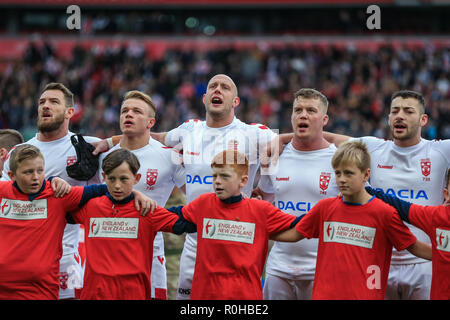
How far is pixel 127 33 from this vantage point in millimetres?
26312

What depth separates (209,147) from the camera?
555 cm

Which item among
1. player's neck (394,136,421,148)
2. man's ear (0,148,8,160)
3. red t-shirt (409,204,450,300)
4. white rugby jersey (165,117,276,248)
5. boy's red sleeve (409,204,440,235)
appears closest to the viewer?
red t-shirt (409,204,450,300)

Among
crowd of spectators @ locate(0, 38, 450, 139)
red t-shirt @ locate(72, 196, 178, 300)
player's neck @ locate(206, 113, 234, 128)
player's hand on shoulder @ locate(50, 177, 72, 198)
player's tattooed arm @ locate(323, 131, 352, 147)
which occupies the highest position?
crowd of spectators @ locate(0, 38, 450, 139)

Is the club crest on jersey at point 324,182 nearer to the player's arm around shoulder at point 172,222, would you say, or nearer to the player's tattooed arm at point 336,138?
the player's tattooed arm at point 336,138

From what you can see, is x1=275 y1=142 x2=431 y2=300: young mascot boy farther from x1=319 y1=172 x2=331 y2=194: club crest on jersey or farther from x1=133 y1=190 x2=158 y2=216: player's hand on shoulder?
x1=133 y1=190 x2=158 y2=216: player's hand on shoulder

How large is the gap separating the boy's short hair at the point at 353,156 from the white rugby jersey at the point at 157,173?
1.84m

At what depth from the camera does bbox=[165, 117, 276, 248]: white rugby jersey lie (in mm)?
5410

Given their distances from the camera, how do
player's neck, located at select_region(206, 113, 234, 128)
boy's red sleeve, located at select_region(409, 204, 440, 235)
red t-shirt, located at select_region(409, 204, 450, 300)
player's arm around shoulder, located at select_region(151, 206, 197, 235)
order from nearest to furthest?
red t-shirt, located at select_region(409, 204, 450, 300), boy's red sleeve, located at select_region(409, 204, 440, 235), player's arm around shoulder, located at select_region(151, 206, 197, 235), player's neck, located at select_region(206, 113, 234, 128)

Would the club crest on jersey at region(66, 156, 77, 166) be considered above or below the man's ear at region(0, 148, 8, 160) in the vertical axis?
below

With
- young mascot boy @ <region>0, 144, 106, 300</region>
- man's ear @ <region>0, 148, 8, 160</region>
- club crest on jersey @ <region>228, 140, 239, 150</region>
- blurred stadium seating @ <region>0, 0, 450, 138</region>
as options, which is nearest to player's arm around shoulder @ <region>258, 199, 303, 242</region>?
club crest on jersey @ <region>228, 140, 239, 150</region>

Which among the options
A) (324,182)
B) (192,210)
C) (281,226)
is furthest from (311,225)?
(192,210)

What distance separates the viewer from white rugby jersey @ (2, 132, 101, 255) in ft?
17.9

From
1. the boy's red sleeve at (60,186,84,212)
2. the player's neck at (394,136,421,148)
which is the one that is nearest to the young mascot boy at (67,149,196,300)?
the boy's red sleeve at (60,186,84,212)

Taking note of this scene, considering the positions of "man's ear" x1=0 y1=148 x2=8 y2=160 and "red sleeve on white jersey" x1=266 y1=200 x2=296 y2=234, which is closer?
"red sleeve on white jersey" x1=266 y1=200 x2=296 y2=234
